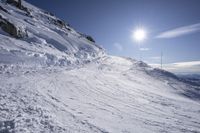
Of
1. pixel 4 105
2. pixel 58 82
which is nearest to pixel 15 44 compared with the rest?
pixel 58 82

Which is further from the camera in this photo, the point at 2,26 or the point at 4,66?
the point at 2,26

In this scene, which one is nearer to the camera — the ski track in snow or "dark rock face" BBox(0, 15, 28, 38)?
the ski track in snow

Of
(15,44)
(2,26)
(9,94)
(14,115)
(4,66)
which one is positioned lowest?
(14,115)

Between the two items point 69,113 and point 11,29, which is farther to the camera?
point 11,29

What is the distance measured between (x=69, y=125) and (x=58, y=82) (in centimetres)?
542

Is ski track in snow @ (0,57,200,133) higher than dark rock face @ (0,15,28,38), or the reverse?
dark rock face @ (0,15,28,38)

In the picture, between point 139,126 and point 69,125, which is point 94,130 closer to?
point 69,125

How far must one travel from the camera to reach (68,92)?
30.6ft

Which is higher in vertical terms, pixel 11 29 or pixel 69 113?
pixel 11 29

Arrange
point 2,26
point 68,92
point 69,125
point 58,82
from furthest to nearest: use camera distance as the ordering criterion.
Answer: point 2,26 < point 58,82 < point 68,92 < point 69,125

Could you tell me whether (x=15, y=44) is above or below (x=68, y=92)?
above

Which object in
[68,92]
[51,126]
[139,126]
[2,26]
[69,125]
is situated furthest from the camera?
[2,26]

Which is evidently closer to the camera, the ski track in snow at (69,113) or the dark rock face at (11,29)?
the ski track in snow at (69,113)

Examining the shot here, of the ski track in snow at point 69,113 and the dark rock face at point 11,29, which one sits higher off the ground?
the dark rock face at point 11,29
